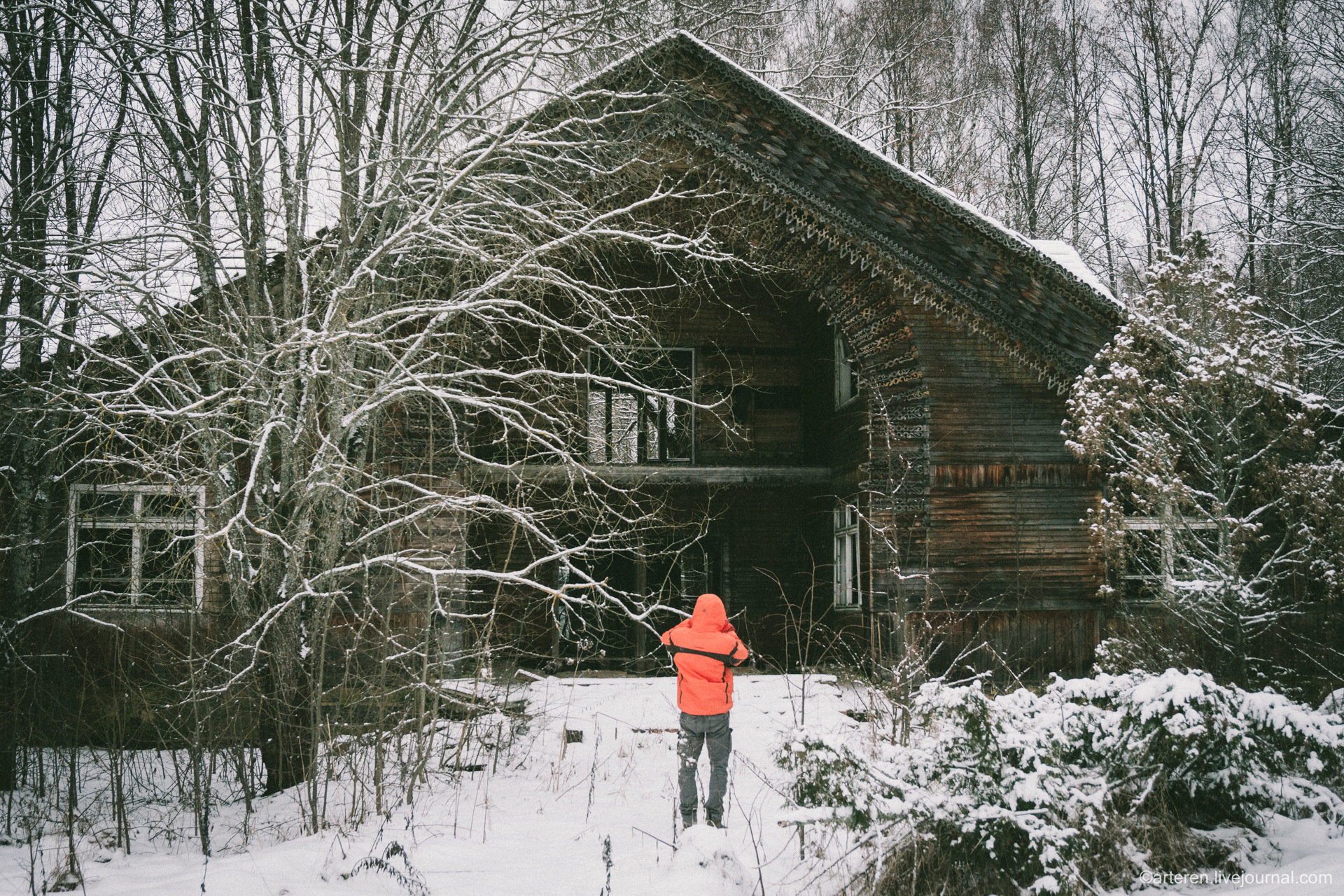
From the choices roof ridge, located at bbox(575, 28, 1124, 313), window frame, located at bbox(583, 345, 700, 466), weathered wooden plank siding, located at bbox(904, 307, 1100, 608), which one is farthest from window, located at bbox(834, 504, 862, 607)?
roof ridge, located at bbox(575, 28, 1124, 313)

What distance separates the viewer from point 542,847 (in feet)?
22.5

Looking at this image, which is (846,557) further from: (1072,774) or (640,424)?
(1072,774)

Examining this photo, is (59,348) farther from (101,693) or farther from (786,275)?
(786,275)

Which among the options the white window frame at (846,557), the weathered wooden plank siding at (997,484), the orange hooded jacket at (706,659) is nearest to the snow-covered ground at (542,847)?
the orange hooded jacket at (706,659)

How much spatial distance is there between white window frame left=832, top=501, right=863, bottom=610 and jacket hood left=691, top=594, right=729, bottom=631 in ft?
26.5

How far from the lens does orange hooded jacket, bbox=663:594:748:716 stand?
21.7ft

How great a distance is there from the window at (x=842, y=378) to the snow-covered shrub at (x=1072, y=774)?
9630 millimetres

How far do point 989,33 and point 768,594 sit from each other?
20625mm

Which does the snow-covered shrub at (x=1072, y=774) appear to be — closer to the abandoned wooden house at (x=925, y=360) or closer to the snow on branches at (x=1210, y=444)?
the snow on branches at (x=1210, y=444)

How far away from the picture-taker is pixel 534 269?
9.12 meters

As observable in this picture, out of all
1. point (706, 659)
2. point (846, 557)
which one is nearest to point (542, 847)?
point (706, 659)

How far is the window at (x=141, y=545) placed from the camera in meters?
7.84

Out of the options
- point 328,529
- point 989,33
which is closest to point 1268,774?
point 328,529

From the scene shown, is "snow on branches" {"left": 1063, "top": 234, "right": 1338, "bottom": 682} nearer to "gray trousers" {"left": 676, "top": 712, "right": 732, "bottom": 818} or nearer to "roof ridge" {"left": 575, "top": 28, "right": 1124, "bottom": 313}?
"roof ridge" {"left": 575, "top": 28, "right": 1124, "bottom": 313}
